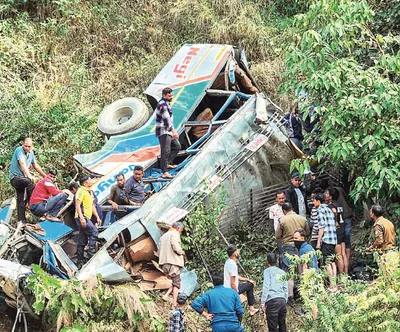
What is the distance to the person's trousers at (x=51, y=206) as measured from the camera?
10320 millimetres

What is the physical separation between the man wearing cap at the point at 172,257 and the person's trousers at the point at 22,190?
2.22 m

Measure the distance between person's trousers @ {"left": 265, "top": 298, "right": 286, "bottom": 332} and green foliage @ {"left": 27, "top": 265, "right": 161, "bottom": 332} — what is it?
133cm

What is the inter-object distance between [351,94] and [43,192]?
14.3 ft

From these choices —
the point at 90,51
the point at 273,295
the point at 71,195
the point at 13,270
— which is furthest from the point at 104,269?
the point at 90,51

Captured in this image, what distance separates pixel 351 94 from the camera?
403 inches

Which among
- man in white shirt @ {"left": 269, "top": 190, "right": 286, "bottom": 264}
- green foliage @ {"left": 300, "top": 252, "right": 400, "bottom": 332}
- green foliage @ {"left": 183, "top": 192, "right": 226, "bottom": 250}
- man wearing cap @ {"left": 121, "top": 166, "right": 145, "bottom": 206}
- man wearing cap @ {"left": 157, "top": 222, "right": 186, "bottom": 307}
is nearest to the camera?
green foliage @ {"left": 300, "top": 252, "right": 400, "bottom": 332}

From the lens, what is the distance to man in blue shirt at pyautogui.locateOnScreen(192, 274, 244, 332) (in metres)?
7.97

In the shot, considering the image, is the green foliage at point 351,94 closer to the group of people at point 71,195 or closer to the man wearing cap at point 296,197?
the man wearing cap at point 296,197

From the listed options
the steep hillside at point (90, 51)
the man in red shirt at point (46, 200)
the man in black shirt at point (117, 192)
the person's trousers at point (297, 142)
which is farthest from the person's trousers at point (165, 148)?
the steep hillside at point (90, 51)

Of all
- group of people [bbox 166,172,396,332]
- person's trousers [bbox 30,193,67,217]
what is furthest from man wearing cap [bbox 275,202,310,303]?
person's trousers [bbox 30,193,67,217]

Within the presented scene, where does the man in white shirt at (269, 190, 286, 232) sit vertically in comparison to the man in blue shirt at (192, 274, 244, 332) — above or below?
below

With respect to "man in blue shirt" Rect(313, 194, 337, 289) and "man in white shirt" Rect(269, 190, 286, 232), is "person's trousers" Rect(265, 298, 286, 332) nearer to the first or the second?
"man in blue shirt" Rect(313, 194, 337, 289)

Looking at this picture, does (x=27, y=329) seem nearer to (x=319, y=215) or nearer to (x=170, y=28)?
(x=319, y=215)

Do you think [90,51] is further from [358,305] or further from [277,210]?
[358,305]
